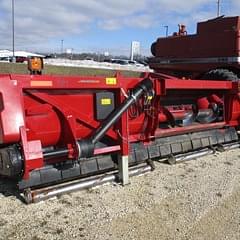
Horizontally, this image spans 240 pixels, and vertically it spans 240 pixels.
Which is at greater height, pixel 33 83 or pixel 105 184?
pixel 33 83

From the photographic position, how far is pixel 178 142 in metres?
6.81

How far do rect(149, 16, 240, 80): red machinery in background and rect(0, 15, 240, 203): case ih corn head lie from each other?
1263 millimetres

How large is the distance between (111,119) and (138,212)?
1128mm

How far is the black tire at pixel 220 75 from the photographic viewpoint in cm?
785

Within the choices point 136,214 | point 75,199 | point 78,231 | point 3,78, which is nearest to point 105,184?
point 75,199

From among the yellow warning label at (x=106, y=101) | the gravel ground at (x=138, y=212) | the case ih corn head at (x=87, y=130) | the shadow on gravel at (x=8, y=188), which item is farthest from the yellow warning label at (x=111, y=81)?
the shadow on gravel at (x=8, y=188)

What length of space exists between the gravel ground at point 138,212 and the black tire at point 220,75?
2399 millimetres

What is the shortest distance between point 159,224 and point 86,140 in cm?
124

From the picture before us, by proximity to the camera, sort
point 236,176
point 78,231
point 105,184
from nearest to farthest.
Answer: point 78,231
point 105,184
point 236,176

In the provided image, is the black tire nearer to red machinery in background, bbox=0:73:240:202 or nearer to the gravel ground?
red machinery in background, bbox=0:73:240:202

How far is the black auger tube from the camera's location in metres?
4.97

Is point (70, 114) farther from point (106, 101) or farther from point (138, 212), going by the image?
point (138, 212)

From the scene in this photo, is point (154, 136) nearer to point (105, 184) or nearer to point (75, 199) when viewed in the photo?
point (105, 184)

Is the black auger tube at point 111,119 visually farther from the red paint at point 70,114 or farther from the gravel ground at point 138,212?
the gravel ground at point 138,212
